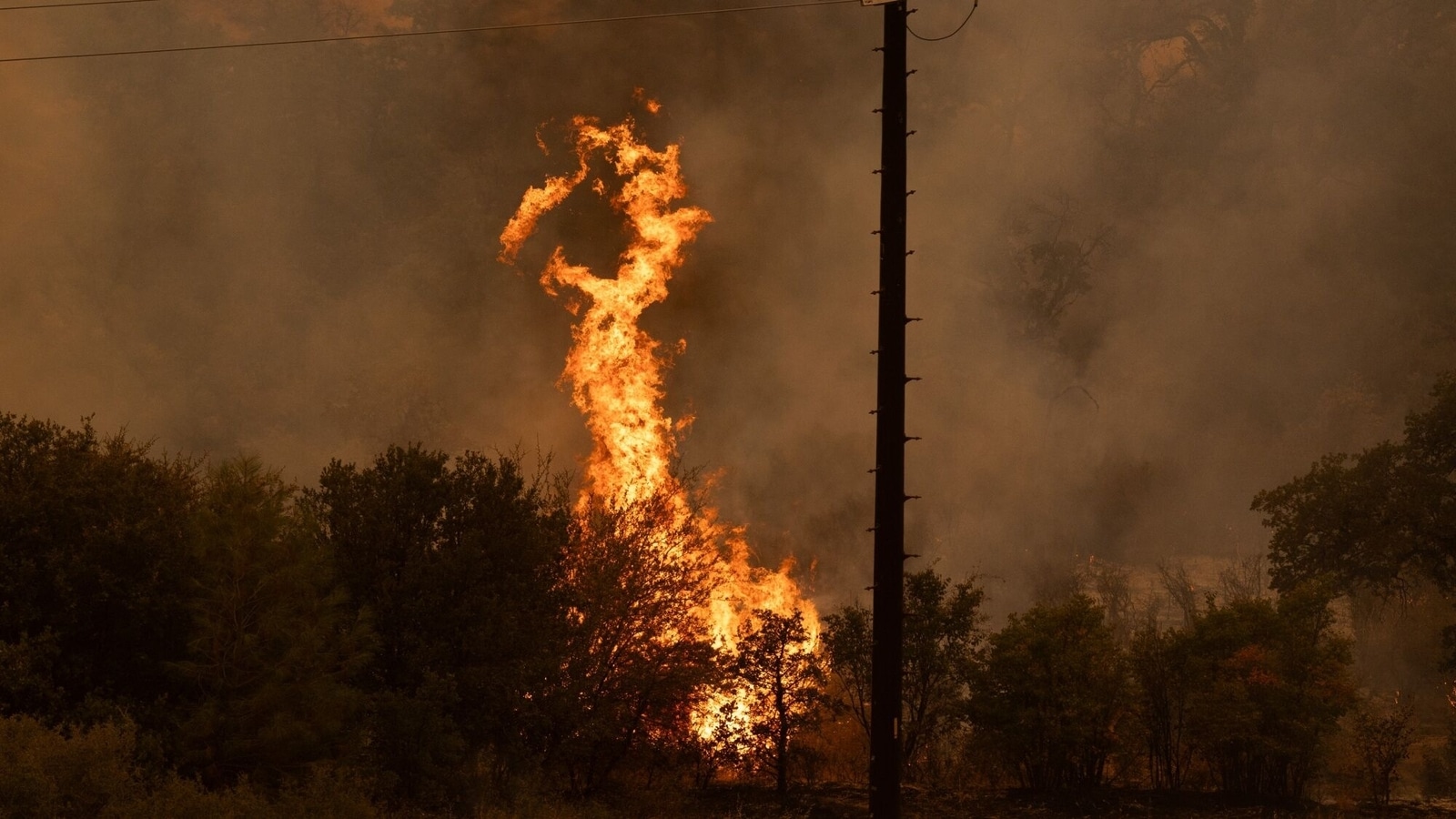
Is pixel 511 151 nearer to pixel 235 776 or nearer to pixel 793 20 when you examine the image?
pixel 793 20

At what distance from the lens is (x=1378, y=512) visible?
38.7 metres

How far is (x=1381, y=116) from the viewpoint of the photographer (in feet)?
295

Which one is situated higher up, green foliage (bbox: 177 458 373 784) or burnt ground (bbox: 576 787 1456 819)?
green foliage (bbox: 177 458 373 784)

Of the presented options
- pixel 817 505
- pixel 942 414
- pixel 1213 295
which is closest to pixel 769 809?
pixel 817 505

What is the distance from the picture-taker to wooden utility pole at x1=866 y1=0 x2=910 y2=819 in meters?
13.3

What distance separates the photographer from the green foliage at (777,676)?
29.1m

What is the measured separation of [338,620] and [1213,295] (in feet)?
260

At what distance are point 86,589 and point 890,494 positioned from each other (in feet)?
45.4

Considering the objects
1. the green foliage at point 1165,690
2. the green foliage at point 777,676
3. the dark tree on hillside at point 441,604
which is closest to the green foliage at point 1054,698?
the green foliage at point 1165,690

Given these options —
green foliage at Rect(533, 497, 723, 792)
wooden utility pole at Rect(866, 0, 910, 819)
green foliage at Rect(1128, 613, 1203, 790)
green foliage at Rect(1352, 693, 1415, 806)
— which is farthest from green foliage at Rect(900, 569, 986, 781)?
wooden utility pole at Rect(866, 0, 910, 819)

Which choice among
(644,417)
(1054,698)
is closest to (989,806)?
(1054,698)

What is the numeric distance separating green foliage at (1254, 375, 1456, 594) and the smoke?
34993mm

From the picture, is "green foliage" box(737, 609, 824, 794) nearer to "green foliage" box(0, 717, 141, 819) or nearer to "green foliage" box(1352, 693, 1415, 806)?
"green foliage" box(1352, 693, 1415, 806)

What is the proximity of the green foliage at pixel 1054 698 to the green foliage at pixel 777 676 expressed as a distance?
4163 millimetres
